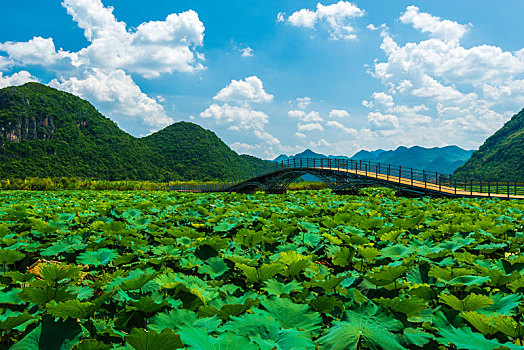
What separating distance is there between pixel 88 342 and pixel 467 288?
208cm

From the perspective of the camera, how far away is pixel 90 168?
79.2 meters

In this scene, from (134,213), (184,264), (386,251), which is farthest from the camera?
(134,213)

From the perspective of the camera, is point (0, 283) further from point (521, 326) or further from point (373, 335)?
point (521, 326)

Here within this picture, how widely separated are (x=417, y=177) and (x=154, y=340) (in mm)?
24337

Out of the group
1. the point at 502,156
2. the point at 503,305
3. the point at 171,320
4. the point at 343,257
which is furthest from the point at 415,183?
the point at 502,156

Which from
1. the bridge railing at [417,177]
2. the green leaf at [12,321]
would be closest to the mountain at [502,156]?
the bridge railing at [417,177]

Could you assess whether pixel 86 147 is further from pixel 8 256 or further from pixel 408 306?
pixel 408 306

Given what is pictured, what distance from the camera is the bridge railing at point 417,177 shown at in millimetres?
19016

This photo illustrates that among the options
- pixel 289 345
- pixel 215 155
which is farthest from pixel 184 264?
pixel 215 155

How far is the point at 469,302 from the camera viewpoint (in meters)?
1.48

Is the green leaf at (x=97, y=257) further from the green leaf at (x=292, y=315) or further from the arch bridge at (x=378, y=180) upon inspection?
the arch bridge at (x=378, y=180)

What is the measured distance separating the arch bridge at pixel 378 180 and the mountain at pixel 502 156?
57383 mm

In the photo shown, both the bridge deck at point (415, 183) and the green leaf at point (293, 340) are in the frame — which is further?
the bridge deck at point (415, 183)

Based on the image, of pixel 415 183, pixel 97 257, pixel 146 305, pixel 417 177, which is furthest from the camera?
pixel 415 183
